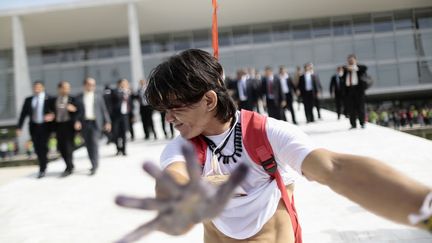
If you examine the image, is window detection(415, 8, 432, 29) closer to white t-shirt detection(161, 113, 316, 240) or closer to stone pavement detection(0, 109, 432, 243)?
stone pavement detection(0, 109, 432, 243)

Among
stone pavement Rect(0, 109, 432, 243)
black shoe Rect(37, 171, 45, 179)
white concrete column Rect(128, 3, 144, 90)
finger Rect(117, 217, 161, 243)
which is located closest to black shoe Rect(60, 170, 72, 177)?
stone pavement Rect(0, 109, 432, 243)

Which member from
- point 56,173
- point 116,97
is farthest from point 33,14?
point 56,173

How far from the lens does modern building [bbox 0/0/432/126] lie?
2366 centimetres

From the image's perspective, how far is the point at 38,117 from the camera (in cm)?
616

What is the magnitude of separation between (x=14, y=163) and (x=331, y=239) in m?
16.9

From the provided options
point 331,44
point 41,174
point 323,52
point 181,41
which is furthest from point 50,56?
point 41,174

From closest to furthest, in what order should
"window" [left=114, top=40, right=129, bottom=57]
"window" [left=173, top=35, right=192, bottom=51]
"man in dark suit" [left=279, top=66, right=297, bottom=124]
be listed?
"man in dark suit" [left=279, top=66, right=297, bottom=124] → "window" [left=173, top=35, right=192, bottom=51] → "window" [left=114, top=40, right=129, bottom=57]

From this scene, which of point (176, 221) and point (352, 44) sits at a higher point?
point (352, 44)

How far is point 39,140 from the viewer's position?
6.23m

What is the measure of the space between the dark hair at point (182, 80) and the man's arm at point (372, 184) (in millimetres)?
454

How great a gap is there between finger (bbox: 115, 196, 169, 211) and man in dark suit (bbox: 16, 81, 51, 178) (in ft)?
20.1

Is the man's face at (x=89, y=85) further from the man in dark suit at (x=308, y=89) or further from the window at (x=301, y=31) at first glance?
the window at (x=301, y=31)

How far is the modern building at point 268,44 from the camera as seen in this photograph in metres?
23.7

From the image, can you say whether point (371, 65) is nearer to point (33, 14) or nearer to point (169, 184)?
point (33, 14)
